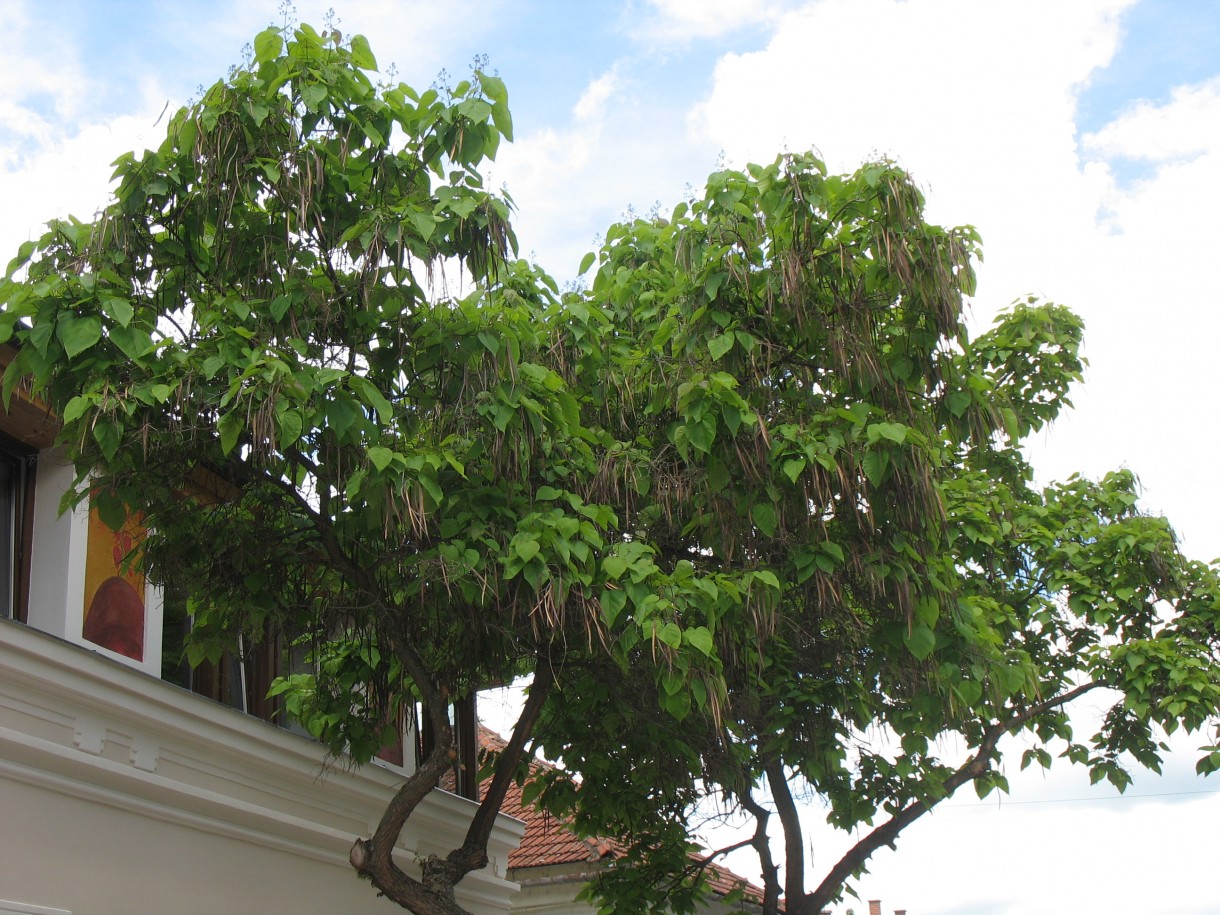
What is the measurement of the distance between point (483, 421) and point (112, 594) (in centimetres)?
313

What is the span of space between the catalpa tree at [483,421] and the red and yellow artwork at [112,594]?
65 cm

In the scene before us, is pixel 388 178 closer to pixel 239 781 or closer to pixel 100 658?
pixel 100 658

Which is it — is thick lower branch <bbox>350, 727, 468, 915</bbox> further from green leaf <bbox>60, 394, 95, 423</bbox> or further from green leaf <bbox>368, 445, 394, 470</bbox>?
green leaf <bbox>60, 394, 95, 423</bbox>

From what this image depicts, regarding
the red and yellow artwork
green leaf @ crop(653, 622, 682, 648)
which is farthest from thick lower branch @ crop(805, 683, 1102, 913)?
the red and yellow artwork

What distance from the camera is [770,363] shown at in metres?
7.74

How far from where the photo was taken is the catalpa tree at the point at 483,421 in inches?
259

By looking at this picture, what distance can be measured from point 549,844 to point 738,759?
6616mm

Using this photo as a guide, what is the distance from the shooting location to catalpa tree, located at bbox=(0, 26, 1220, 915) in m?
6.58

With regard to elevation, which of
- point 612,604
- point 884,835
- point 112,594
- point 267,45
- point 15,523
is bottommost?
point 884,835

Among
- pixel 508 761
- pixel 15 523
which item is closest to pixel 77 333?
pixel 15 523

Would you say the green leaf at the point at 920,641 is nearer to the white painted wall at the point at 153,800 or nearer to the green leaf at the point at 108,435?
the green leaf at the point at 108,435

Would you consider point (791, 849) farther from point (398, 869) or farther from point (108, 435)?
point (108, 435)

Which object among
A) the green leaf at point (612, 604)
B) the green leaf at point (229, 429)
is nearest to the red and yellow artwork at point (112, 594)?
the green leaf at point (229, 429)

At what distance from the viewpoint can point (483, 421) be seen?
23.0ft
